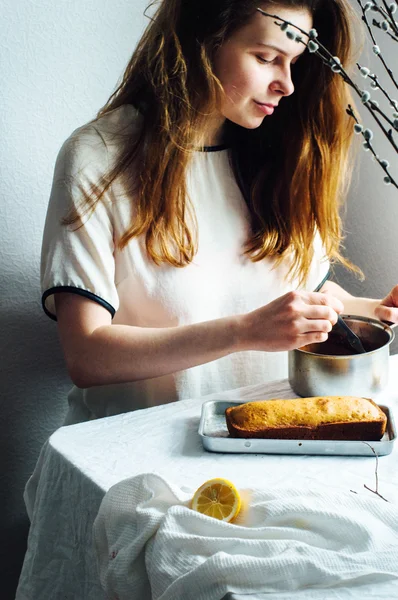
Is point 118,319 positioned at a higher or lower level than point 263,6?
lower

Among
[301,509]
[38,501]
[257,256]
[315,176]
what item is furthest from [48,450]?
[315,176]

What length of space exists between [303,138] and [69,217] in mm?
562

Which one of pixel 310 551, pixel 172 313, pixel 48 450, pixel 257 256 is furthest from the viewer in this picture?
pixel 257 256

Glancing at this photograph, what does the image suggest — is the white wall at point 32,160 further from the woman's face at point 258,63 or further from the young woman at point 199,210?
the woman's face at point 258,63

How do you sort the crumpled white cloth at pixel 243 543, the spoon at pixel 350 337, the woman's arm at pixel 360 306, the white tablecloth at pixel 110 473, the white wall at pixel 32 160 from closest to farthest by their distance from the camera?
the crumpled white cloth at pixel 243 543 → the white tablecloth at pixel 110 473 → the spoon at pixel 350 337 → the woman's arm at pixel 360 306 → the white wall at pixel 32 160

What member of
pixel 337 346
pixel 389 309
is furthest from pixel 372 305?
pixel 337 346

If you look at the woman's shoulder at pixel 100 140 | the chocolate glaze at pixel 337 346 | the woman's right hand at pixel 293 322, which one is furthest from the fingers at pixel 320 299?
the woman's shoulder at pixel 100 140

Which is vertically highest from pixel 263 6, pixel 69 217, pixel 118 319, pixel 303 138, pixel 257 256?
pixel 263 6

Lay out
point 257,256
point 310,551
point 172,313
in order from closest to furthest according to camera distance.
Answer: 1. point 310,551
2. point 172,313
3. point 257,256

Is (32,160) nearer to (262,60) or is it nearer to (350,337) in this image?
(262,60)

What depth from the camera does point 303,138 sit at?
1604 mm

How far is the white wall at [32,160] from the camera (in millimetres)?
1705

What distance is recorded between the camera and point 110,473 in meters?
1.04

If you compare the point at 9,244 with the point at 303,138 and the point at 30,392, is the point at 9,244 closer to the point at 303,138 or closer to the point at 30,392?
the point at 30,392
